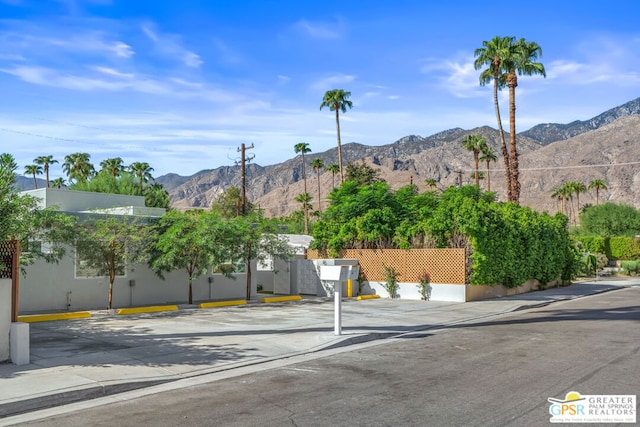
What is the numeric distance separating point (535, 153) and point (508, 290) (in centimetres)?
16046

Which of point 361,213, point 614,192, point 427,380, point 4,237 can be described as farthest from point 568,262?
point 614,192

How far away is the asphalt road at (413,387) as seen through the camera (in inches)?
291

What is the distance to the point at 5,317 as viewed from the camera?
1088cm

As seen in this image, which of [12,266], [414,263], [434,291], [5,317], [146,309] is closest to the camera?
[5,317]

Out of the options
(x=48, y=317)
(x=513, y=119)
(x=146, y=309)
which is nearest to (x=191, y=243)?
(x=146, y=309)

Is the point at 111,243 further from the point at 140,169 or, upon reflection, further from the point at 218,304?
the point at 140,169

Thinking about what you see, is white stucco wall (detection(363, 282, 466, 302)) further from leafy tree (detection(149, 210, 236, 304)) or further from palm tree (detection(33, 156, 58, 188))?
palm tree (detection(33, 156, 58, 188))

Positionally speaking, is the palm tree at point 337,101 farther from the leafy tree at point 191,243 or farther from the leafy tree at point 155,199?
the leafy tree at point 191,243

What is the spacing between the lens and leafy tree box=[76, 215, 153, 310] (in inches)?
757

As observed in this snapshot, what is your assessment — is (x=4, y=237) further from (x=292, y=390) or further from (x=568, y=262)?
(x=568, y=262)

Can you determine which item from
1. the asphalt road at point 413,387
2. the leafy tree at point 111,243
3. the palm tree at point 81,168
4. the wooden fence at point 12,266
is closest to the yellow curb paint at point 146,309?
the leafy tree at point 111,243

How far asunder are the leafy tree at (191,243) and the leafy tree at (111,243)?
2.01 ft

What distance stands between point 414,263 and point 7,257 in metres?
17.5

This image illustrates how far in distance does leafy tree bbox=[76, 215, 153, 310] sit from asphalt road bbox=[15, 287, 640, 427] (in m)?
9.99
